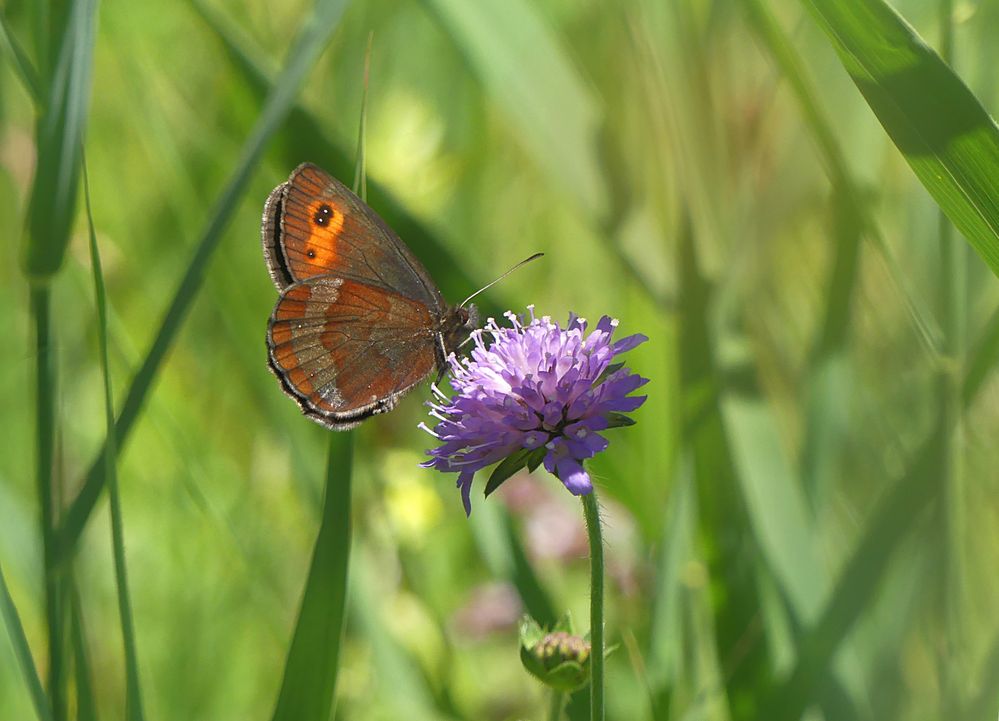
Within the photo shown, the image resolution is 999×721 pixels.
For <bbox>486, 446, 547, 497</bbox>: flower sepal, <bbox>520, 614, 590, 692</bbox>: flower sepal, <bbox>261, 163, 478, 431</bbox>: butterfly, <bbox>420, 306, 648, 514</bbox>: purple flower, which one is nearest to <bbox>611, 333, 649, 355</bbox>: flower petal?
<bbox>420, 306, 648, 514</bbox>: purple flower

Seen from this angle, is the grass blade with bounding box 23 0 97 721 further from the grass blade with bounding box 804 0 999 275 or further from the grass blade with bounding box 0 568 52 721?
the grass blade with bounding box 804 0 999 275

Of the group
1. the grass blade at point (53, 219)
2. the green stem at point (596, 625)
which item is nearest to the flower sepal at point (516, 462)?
the green stem at point (596, 625)

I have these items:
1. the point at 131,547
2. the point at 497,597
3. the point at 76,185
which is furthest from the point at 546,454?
the point at 131,547

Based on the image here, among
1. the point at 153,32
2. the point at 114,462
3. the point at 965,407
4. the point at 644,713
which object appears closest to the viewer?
the point at 114,462

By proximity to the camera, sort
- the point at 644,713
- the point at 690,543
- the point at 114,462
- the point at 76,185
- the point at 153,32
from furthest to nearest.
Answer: the point at 153,32 → the point at 690,543 → the point at 644,713 → the point at 76,185 → the point at 114,462

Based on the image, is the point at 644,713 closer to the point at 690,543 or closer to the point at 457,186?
the point at 690,543

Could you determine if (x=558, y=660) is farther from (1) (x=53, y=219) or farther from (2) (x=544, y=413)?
(1) (x=53, y=219)

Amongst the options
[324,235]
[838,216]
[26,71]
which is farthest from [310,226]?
[838,216]
